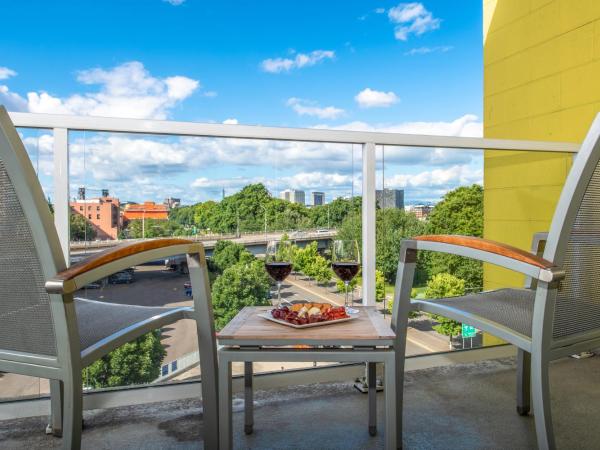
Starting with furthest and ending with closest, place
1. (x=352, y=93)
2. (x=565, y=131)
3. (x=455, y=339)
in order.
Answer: (x=352, y=93) → (x=565, y=131) → (x=455, y=339)

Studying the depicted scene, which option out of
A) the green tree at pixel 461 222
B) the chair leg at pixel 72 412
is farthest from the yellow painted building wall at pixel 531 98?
the chair leg at pixel 72 412

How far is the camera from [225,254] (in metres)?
1.93

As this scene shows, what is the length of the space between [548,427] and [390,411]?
1.15 ft

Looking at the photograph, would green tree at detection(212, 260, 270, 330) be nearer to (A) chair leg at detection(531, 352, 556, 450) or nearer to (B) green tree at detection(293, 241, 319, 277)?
(B) green tree at detection(293, 241, 319, 277)

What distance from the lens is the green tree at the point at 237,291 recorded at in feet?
6.06

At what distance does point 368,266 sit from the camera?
2059mm

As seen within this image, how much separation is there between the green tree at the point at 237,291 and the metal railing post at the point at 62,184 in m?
0.58

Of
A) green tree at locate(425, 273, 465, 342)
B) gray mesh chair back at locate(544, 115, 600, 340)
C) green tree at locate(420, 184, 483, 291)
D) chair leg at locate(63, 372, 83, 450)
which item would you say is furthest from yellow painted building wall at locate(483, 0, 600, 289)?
chair leg at locate(63, 372, 83, 450)

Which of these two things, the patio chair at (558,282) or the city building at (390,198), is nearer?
the patio chair at (558,282)

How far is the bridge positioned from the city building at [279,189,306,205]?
0.69 ft

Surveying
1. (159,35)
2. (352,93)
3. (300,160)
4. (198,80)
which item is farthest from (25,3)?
(300,160)

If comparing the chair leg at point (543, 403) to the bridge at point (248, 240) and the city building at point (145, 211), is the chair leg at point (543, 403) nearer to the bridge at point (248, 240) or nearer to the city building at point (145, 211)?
the bridge at point (248, 240)

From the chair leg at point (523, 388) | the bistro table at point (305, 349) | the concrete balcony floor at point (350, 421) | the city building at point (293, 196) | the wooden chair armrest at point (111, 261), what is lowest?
the concrete balcony floor at point (350, 421)

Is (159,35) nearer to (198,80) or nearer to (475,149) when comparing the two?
(198,80)
